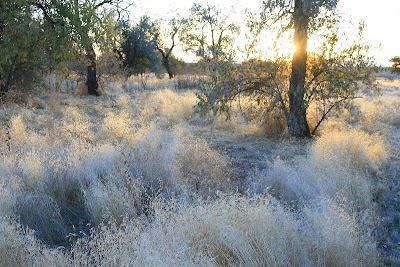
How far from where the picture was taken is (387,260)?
3480 mm

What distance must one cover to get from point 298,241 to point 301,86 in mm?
5664

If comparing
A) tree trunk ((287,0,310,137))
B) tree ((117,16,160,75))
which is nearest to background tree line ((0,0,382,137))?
tree trunk ((287,0,310,137))

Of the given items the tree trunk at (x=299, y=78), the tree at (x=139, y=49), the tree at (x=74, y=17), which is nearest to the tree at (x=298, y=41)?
the tree trunk at (x=299, y=78)

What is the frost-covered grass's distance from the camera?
2.93 metres

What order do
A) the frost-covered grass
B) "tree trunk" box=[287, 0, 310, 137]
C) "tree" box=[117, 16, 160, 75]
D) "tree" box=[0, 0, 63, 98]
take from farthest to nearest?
"tree" box=[117, 16, 160, 75] < "tree trunk" box=[287, 0, 310, 137] < "tree" box=[0, 0, 63, 98] < the frost-covered grass

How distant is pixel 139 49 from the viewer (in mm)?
31578

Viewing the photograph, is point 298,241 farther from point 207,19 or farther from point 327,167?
point 207,19

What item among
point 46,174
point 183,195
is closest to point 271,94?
point 183,195

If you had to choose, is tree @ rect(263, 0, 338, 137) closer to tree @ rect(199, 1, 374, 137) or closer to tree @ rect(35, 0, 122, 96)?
tree @ rect(199, 1, 374, 137)

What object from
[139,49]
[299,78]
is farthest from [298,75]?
[139,49]

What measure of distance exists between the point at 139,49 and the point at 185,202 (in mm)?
29374

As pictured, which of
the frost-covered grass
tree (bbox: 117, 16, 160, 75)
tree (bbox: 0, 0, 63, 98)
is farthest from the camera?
tree (bbox: 117, 16, 160, 75)

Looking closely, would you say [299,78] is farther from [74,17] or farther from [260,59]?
[74,17]

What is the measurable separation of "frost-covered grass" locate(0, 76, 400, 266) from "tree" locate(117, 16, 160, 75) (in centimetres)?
2347
